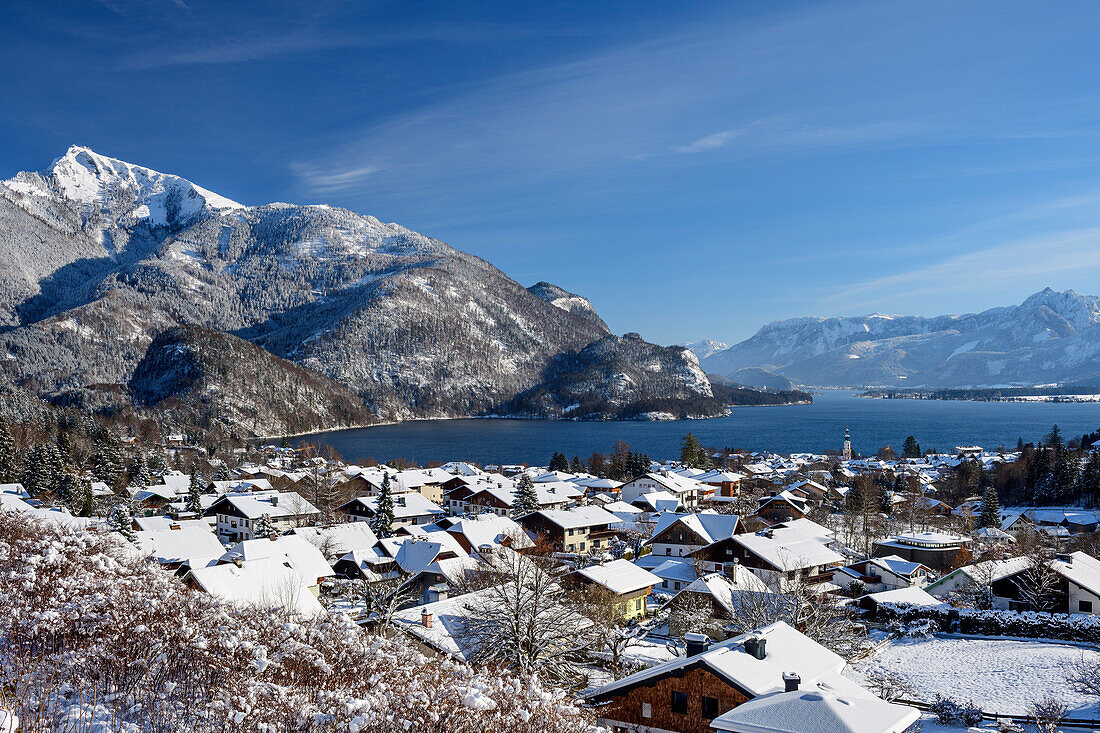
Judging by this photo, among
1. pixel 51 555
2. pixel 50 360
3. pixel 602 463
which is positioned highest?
pixel 50 360

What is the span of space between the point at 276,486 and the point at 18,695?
59.6 meters

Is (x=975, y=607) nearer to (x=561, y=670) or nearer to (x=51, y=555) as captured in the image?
(x=561, y=670)

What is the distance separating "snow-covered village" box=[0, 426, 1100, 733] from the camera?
8.10m

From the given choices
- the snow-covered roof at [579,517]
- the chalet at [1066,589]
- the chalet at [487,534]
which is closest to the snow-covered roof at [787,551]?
the chalet at [1066,589]

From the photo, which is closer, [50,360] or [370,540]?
[370,540]

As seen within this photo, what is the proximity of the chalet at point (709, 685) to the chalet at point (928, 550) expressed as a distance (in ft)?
87.2

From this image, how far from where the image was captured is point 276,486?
2527 inches

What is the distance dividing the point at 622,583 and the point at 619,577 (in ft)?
1.96

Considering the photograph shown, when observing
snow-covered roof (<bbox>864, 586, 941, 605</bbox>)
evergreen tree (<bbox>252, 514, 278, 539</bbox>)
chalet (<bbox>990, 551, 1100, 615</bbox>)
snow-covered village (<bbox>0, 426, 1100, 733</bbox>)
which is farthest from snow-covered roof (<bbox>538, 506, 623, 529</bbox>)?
chalet (<bbox>990, 551, 1100, 615</bbox>)

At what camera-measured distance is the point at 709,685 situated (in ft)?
43.7

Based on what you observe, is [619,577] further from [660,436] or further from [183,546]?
[660,436]

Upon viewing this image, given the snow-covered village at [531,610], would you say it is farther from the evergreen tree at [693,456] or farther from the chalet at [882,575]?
the evergreen tree at [693,456]

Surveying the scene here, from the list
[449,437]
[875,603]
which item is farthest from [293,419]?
[875,603]

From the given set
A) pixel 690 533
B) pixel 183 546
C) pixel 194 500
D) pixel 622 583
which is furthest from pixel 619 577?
pixel 194 500
